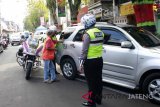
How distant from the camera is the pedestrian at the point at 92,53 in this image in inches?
251

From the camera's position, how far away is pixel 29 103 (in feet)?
23.8

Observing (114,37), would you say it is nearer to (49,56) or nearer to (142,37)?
(142,37)

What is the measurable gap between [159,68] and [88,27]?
1748 mm

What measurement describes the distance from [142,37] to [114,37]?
73cm

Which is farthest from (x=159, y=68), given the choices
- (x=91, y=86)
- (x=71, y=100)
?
(x=71, y=100)

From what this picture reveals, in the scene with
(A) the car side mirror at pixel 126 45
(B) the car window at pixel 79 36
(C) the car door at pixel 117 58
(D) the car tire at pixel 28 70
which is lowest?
(D) the car tire at pixel 28 70

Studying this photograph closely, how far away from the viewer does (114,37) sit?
811 cm

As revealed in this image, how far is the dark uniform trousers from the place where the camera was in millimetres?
6500

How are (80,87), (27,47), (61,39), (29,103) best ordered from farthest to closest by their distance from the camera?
(27,47) < (61,39) < (80,87) < (29,103)

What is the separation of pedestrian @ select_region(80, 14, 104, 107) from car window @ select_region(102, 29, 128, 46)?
146 centimetres

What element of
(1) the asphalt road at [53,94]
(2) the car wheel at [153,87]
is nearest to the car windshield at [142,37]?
(2) the car wheel at [153,87]

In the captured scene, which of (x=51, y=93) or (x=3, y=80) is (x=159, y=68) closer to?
(x=51, y=93)

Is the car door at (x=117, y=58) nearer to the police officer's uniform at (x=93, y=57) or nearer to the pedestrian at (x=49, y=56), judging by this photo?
the police officer's uniform at (x=93, y=57)

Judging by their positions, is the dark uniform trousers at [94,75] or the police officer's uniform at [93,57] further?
the dark uniform trousers at [94,75]
